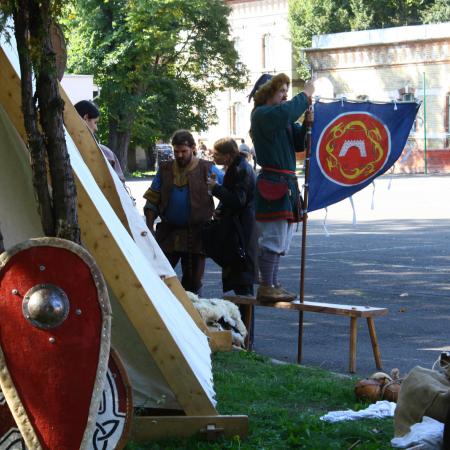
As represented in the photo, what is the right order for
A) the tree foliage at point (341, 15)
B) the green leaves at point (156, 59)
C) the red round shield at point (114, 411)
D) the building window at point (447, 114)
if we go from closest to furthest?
the red round shield at point (114, 411), the green leaves at point (156, 59), the building window at point (447, 114), the tree foliage at point (341, 15)

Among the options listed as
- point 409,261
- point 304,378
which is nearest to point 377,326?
point 304,378

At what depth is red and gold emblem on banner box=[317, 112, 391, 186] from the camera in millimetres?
9258

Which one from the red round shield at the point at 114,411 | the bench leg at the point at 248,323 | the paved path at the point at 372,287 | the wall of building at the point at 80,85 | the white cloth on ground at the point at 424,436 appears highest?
the wall of building at the point at 80,85

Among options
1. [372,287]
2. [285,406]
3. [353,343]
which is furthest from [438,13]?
[285,406]

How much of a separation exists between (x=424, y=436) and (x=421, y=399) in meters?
0.18

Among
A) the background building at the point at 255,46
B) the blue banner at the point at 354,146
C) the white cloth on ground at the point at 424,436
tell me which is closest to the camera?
the white cloth on ground at the point at 424,436

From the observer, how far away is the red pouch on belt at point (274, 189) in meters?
8.82

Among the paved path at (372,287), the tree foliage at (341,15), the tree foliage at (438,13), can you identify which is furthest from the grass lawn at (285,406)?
the tree foliage at (341,15)

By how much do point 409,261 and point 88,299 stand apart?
12.6 metres

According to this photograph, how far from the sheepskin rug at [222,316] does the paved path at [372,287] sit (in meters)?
0.42

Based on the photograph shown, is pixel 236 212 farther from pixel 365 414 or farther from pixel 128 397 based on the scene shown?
pixel 128 397

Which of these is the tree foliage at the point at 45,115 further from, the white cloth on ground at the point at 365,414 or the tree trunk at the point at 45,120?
the white cloth on ground at the point at 365,414

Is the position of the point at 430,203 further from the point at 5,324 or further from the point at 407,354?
the point at 5,324

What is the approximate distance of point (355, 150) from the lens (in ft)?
30.6
